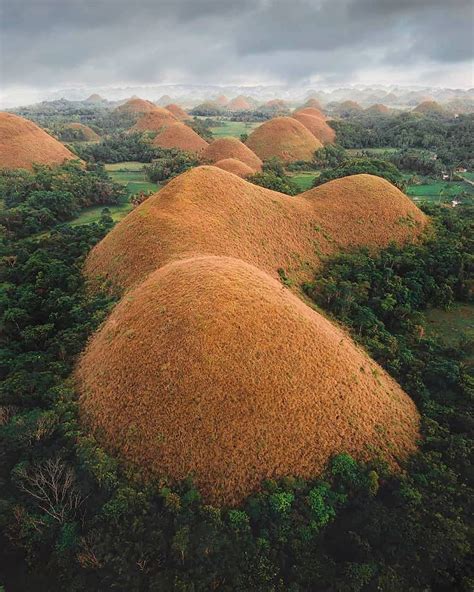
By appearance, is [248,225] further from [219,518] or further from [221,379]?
[219,518]

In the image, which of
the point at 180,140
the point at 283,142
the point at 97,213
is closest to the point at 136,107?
the point at 180,140

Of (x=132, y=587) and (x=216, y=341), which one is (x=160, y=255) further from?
(x=132, y=587)

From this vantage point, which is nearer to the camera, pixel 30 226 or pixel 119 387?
pixel 119 387

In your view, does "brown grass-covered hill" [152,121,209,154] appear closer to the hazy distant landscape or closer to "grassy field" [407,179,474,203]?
"grassy field" [407,179,474,203]

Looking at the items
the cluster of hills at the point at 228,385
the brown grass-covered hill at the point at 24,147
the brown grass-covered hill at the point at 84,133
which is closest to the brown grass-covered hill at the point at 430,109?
the brown grass-covered hill at the point at 84,133

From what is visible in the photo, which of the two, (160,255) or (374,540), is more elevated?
(160,255)

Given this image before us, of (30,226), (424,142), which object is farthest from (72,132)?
(424,142)

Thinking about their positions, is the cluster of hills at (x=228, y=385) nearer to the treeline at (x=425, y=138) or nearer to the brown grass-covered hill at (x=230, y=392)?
the brown grass-covered hill at (x=230, y=392)
